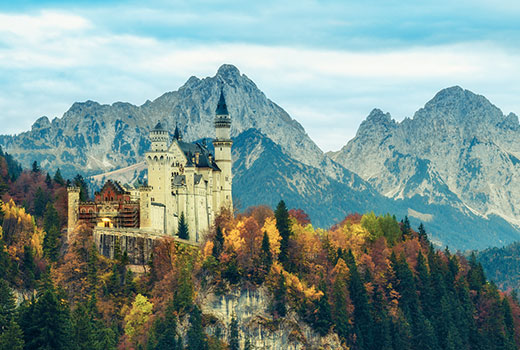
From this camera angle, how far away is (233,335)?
14988cm

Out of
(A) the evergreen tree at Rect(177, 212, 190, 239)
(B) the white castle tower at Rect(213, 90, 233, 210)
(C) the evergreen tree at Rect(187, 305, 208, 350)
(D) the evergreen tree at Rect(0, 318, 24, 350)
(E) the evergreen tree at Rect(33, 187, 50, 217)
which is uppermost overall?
(B) the white castle tower at Rect(213, 90, 233, 210)

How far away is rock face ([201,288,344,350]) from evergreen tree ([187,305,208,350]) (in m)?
6.28

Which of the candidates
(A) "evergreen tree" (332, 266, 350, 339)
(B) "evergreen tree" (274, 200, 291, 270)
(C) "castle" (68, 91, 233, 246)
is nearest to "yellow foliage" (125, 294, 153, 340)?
(C) "castle" (68, 91, 233, 246)

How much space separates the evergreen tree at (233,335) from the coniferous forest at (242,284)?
170 mm

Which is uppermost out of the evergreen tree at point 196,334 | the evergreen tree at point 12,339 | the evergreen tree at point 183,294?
the evergreen tree at point 183,294

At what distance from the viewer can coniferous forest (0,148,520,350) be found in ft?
471

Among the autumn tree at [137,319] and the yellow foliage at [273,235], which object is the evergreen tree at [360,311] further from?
the autumn tree at [137,319]

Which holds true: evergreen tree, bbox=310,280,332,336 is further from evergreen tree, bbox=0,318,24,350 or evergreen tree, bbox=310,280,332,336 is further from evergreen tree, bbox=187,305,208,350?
evergreen tree, bbox=0,318,24,350

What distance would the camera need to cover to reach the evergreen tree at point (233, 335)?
149 m

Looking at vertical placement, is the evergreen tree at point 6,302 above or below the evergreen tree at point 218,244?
below

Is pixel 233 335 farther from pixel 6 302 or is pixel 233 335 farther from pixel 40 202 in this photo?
pixel 40 202

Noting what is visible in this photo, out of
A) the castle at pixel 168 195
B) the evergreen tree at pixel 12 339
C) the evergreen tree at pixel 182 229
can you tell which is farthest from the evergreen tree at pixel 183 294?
the evergreen tree at pixel 12 339

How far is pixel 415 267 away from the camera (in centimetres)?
17438

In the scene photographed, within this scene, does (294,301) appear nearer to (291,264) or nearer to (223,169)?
(291,264)
